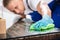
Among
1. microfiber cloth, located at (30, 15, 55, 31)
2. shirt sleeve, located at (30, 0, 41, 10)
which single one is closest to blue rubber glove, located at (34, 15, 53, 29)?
microfiber cloth, located at (30, 15, 55, 31)

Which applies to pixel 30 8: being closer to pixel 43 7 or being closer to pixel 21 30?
pixel 43 7

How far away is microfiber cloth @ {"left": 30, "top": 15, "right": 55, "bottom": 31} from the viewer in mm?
968

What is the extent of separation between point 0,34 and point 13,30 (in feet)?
0.36

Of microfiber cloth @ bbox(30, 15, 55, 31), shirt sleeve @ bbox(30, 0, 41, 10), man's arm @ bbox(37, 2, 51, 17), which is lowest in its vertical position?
microfiber cloth @ bbox(30, 15, 55, 31)

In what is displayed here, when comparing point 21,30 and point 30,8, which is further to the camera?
point 30,8

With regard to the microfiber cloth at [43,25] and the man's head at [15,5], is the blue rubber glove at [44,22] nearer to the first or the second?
the microfiber cloth at [43,25]

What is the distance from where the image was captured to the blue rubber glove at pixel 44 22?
3.20ft

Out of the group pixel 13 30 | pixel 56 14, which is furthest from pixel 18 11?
pixel 56 14

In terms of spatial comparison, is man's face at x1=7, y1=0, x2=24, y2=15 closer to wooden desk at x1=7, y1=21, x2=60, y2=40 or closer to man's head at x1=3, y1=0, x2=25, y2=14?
man's head at x1=3, y1=0, x2=25, y2=14

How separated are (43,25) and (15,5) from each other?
0.80 ft

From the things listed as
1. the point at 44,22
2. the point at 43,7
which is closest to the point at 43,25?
the point at 44,22

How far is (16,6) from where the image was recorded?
3.30ft

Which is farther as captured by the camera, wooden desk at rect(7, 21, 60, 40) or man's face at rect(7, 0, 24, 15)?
man's face at rect(7, 0, 24, 15)

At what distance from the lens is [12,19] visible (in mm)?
982
